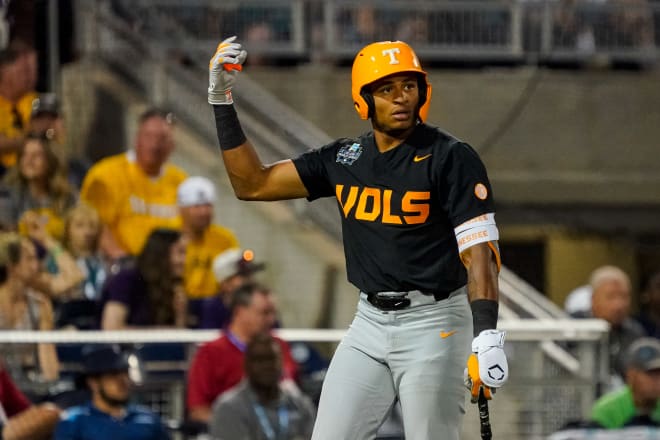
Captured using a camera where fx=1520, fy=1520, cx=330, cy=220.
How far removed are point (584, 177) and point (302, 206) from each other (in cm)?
415

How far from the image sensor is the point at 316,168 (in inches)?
238

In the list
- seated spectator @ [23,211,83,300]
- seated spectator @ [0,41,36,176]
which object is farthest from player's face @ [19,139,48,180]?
seated spectator @ [0,41,36,176]

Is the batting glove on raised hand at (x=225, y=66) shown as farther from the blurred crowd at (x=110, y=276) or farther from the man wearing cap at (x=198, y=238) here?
the man wearing cap at (x=198, y=238)

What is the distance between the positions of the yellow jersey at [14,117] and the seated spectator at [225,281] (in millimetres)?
1820

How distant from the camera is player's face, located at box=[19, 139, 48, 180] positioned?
396 inches

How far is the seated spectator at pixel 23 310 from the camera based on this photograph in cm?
871

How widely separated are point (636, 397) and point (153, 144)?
3896mm

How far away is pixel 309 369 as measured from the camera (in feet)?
29.7

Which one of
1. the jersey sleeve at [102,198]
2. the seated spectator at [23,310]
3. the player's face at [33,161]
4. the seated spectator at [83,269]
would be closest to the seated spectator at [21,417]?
the seated spectator at [23,310]

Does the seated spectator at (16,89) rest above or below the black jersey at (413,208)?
above

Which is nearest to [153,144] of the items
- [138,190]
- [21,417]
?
[138,190]

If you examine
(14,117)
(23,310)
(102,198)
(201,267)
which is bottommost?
(23,310)

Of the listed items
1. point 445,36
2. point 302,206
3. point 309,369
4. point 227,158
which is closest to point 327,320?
point 302,206

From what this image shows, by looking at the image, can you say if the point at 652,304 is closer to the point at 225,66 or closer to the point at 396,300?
the point at 396,300
